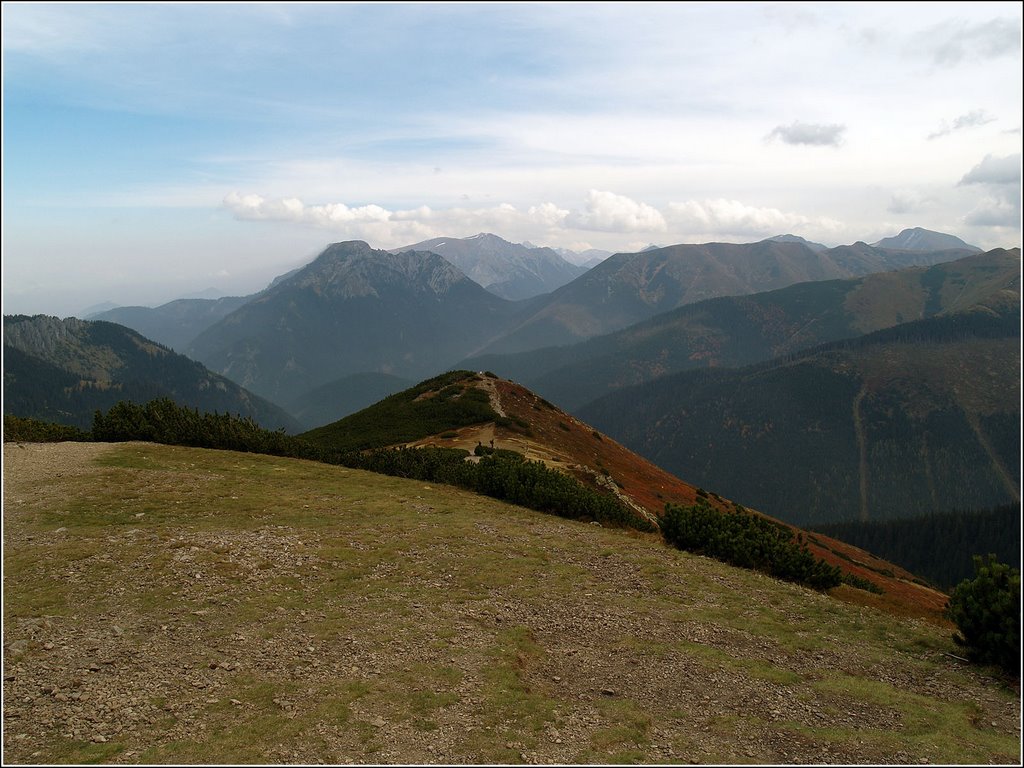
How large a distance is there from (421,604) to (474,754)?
621cm

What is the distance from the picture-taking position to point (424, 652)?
12180mm

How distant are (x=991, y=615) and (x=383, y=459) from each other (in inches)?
1077

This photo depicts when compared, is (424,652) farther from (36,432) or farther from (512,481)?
(36,432)

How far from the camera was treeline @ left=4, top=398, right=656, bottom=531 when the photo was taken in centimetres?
2698

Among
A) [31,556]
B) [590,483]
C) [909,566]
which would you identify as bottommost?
[909,566]

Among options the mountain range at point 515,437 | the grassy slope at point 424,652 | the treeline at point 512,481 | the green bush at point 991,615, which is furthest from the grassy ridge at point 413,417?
the green bush at point 991,615

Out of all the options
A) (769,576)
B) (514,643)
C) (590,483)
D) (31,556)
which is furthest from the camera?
(590,483)

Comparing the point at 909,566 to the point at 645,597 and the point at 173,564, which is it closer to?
the point at 645,597

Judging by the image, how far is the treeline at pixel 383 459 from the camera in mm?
26984

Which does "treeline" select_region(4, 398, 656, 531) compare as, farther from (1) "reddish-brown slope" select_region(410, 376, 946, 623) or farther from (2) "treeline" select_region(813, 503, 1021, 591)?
(2) "treeline" select_region(813, 503, 1021, 591)

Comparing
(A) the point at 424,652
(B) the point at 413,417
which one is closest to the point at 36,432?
(A) the point at 424,652

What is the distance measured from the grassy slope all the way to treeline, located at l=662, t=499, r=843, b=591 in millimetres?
2201

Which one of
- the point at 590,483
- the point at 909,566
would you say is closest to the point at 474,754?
the point at 590,483

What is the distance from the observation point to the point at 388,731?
9.26 meters
